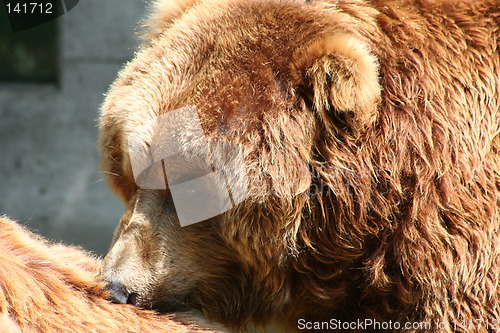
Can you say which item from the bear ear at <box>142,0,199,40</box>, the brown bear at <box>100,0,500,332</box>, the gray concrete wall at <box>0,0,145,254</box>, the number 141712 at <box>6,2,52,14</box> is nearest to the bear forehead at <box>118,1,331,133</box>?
the brown bear at <box>100,0,500,332</box>

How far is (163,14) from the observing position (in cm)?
310

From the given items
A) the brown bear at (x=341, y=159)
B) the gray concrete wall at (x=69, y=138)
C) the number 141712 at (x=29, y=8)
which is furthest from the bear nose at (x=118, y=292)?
the gray concrete wall at (x=69, y=138)

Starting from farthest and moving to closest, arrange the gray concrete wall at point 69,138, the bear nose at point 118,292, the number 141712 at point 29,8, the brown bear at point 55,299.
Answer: the gray concrete wall at point 69,138 → the number 141712 at point 29,8 → the bear nose at point 118,292 → the brown bear at point 55,299

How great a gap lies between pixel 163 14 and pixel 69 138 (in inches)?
198

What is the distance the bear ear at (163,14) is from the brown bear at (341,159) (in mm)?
418

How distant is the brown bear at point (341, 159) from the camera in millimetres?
2387

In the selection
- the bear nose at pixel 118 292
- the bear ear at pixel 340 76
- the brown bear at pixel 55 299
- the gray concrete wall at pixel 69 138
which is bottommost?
the gray concrete wall at pixel 69 138

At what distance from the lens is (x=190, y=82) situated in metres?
2.58

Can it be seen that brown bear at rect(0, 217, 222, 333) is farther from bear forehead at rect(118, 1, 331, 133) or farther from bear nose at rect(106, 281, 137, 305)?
bear forehead at rect(118, 1, 331, 133)

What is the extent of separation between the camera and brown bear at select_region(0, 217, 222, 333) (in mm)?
2115

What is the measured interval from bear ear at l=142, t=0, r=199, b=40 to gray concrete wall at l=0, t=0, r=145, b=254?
176 inches

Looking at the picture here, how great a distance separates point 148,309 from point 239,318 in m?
0.54

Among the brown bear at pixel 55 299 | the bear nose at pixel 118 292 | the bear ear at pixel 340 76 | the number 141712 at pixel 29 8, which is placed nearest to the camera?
the brown bear at pixel 55 299

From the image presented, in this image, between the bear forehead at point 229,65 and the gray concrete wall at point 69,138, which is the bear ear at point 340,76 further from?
the gray concrete wall at point 69,138
